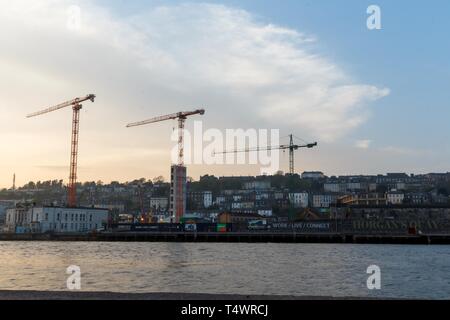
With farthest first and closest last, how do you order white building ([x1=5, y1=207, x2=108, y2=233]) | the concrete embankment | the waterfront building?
the waterfront building → white building ([x1=5, y1=207, x2=108, y2=233]) → the concrete embankment

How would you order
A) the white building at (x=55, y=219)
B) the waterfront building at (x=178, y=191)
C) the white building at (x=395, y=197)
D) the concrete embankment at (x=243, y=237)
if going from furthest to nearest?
the white building at (x=395, y=197) → the waterfront building at (x=178, y=191) → the white building at (x=55, y=219) → the concrete embankment at (x=243, y=237)

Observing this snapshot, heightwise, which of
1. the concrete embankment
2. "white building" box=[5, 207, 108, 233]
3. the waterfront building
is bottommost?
the concrete embankment

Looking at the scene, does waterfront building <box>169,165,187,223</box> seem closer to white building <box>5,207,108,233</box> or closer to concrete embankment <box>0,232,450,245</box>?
white building <box>5,207,108,233</box>

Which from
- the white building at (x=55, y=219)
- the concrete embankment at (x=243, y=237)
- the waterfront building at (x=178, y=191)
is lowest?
the concrete embankment at (x=243, y=237)

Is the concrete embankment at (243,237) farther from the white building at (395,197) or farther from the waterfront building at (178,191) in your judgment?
the white building at (395,197)

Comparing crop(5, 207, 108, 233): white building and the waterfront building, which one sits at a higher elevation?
the waterfront building

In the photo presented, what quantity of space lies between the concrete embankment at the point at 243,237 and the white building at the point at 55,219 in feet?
34.5

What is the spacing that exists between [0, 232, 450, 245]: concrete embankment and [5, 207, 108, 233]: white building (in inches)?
414

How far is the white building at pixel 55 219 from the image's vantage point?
12425cm

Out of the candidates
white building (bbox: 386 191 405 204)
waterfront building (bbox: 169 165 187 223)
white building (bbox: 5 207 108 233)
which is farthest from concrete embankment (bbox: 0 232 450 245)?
white building (bbox: 386 191 405 204)

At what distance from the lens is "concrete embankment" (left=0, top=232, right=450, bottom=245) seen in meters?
95.9

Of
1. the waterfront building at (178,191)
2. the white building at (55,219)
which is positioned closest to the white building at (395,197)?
the waterfront building at (178,191)

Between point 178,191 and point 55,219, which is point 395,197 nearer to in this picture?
point 178,191
